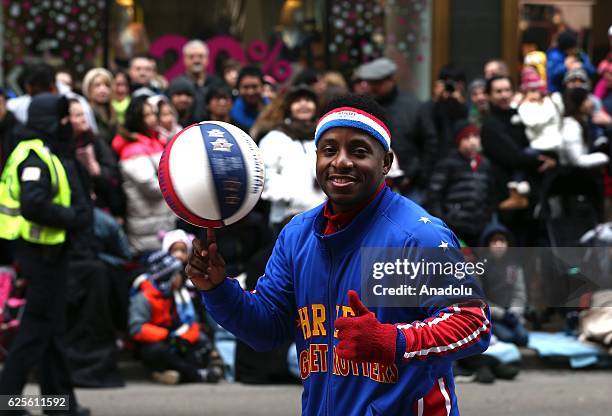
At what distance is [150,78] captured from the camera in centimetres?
1110

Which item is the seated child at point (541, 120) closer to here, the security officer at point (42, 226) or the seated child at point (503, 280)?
the security officer at point (42, 226)

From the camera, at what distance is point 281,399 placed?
28.1ft

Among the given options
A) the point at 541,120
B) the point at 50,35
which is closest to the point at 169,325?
the point at 541,120

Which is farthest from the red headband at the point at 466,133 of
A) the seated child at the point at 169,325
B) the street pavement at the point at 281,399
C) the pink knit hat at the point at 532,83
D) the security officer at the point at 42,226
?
the security officer at the point at 42,226

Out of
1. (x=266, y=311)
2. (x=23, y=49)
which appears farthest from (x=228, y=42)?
(x=266, y=311)

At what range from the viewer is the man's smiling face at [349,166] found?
3777 millimetres

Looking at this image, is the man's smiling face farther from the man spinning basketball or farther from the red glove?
the red glove

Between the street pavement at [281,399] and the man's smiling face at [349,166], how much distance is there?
4442 mm

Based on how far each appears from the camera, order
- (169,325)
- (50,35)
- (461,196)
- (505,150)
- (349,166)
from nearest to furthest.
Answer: (349,166) → (169,325) → (461,196) → (505,150) → (50,35)

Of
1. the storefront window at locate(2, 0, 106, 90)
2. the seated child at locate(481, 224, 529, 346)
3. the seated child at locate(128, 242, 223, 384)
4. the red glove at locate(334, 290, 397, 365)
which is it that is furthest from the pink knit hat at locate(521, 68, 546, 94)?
the red glove at locate(334, 290, 397, 365)

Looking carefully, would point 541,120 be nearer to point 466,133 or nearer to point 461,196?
point 466,133

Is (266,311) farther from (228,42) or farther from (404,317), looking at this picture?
(228,42)

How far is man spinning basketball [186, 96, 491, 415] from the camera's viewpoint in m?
3.57

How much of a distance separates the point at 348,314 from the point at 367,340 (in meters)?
0.33
